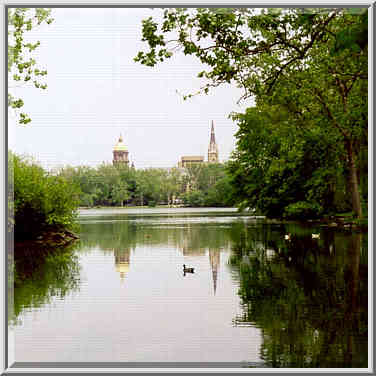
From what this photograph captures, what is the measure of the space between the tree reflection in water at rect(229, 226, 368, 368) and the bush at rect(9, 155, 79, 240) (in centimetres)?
489

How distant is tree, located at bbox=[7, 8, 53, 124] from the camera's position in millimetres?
6434

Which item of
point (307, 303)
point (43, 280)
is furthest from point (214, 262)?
point (307, 303)

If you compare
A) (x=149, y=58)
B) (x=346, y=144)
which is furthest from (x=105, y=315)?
(x=346, y=144)

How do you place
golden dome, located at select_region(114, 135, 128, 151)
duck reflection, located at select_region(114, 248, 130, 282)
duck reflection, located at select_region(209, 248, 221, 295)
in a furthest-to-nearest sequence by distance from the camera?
duck reflection, located at select_region(114, 248, 130, 282) → duck reflection, located at select_region(209, 248, 221, 295) → golden dome, located at select_region(114, 135, 128, 151)

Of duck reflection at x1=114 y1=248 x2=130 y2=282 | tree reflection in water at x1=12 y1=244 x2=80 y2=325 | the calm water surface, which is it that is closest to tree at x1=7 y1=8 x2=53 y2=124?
tree reflection in water at x1=12 y1=244 x2=80 y2=325

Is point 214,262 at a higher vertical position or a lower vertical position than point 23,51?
lower

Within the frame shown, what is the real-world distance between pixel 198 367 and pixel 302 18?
8.09 ft

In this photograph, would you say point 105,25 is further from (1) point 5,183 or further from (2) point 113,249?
(2) point 113,249

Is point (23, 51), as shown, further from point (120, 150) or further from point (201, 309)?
point (201, 309)

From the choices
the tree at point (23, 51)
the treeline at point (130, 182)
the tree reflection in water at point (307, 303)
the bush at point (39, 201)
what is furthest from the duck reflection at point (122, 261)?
the tree at point (23, 51)

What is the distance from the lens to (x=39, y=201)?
15.3m

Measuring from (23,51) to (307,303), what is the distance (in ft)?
12.9

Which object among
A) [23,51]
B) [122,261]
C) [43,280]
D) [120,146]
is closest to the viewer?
[23,51]

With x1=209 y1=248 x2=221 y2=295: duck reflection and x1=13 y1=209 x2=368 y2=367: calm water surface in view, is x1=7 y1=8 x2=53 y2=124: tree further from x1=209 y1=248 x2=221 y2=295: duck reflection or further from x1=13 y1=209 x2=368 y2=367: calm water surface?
x1=209 y1=248 x2=221 y2=295: duck reflection
